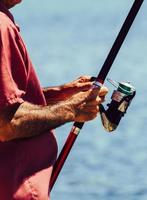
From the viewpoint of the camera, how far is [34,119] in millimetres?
4598

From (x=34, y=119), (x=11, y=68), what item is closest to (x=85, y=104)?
(x=34, y=119)

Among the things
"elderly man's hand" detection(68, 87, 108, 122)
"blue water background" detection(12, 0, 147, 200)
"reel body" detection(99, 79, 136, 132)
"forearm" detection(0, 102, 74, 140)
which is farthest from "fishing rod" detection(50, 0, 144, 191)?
"blue water background" detection(12, 0, 147, 200)

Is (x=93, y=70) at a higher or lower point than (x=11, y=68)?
lower

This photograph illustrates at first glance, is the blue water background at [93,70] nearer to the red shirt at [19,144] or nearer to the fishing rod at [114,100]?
the fishing rod at [114,100]

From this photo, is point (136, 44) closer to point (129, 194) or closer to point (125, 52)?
point (125, 52)

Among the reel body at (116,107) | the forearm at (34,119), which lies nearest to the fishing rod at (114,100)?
the reel body at (116,107)

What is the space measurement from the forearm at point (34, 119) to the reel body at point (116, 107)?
505 mm

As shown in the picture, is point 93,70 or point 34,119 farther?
point 93,70

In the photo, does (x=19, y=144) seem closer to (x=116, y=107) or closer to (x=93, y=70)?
(x=116, y=107)

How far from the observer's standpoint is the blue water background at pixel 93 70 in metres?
10.9

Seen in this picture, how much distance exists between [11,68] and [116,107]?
868 mm

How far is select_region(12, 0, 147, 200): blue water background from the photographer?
10.9 m

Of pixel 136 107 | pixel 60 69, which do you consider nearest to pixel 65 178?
pixel 136 107

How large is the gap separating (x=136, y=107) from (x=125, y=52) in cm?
355
